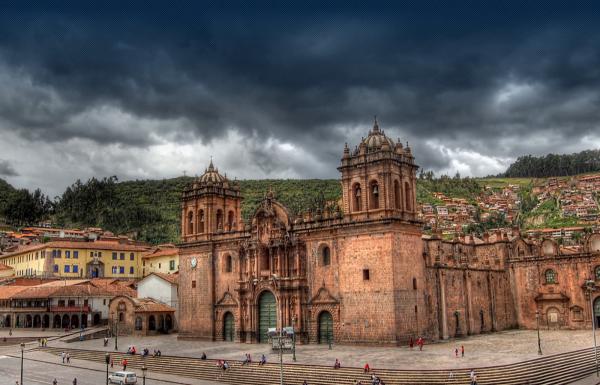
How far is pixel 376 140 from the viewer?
44.9m

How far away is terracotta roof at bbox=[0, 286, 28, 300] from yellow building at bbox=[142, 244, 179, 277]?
19383 mm

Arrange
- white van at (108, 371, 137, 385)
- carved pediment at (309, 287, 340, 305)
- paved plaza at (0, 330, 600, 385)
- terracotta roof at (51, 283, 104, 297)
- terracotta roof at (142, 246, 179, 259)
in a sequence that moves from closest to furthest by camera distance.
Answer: paved plaza at (0, 330, 600, 385), white van at (108, 371, 137, 385), carved pediment at (309, 287, 340, 305), terracotta roof at (51, 283, 104, 297), terracotta roof at (142, 246, 179, 259)

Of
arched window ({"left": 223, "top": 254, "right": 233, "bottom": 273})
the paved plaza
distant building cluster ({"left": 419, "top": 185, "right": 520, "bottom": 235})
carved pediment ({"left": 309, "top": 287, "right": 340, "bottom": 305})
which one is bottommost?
the paved plaza

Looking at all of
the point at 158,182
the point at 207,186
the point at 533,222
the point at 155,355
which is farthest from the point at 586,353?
the point at 158,182

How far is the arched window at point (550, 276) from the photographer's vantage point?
60366 millimetres

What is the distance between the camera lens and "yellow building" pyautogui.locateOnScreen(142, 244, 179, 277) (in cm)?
8194

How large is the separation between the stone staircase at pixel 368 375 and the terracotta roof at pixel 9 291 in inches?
1205

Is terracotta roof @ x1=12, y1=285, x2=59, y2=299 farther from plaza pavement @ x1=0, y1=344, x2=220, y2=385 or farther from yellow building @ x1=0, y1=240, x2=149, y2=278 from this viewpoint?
plaza pavement @ x1=0, y1=344, x2=220, y2=385

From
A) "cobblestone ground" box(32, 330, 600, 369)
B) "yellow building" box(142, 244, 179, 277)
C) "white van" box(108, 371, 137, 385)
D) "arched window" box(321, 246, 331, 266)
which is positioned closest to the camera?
"cobblestone ground" box(32, 330, 600, 369)

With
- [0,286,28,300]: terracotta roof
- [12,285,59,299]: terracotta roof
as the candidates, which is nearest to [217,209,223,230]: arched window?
[12,285,59,299]: terracotta roof

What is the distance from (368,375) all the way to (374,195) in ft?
50.4

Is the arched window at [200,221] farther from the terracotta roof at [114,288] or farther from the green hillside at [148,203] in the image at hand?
the green hillside at [148,203]

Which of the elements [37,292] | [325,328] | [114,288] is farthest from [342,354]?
[37,292]

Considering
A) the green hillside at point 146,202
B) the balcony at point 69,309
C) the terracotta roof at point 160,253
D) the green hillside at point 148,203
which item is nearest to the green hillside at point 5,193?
the green hillside at point 148,203
